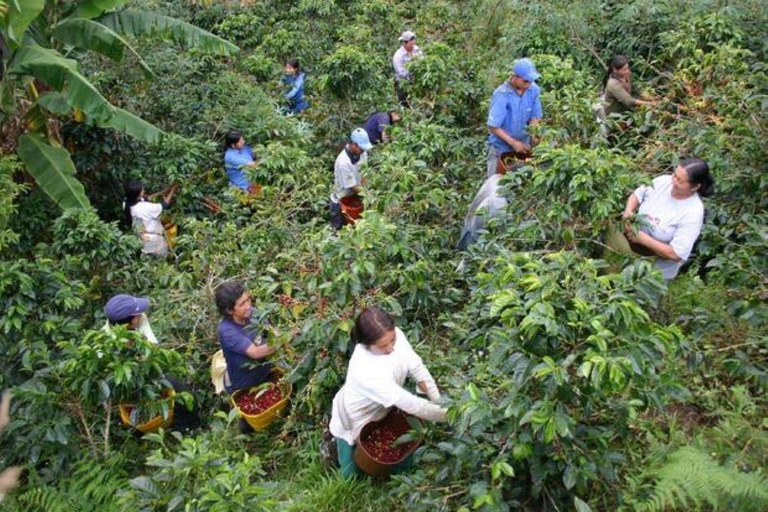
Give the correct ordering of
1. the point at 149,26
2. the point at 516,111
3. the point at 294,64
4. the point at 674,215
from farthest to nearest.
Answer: the point at 294,64 < the point at 149,26 < the point at 516,111 < the point at 674,215

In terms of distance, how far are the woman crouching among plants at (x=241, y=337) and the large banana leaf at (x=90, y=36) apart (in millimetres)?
4159

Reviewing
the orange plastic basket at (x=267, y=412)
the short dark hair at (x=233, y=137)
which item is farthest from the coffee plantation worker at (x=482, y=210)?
the short dark hair at (x=233, y=137)

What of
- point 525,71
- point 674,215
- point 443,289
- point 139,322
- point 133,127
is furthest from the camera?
point 133,127

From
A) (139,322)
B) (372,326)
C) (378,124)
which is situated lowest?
(139,322)

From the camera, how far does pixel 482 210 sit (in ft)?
18.0

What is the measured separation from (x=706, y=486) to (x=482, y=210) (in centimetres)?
291

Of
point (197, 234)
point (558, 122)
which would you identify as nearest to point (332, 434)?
point (197, 234)

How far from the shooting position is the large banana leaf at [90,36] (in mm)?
7488

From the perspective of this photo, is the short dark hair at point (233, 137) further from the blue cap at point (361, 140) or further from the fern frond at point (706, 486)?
the fern frond at point (706, 486)

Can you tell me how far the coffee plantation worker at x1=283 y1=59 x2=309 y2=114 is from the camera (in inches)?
386

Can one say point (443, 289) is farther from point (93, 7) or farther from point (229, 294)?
point (93, 7)

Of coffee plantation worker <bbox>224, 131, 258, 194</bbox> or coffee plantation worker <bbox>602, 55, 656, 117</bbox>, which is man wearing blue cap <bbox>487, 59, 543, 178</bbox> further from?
coffee plantation worker <bbox>224, 131, 258, 194</bbox>

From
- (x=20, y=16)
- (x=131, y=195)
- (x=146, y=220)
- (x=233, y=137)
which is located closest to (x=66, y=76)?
(x=20, y=16)

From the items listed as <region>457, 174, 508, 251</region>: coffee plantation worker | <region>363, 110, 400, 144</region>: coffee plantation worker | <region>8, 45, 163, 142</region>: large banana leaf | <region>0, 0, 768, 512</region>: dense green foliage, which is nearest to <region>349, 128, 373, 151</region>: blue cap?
<region>0, 0, 768, 512</region>: dense green foliage
